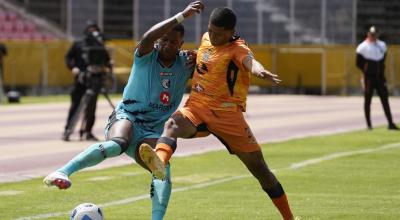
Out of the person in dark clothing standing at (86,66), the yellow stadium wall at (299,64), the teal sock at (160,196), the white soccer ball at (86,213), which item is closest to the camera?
the white soccer ball at (86,213)

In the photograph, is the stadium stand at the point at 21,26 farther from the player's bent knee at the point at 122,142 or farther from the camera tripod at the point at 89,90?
the player's bent knee at the point at 122,142

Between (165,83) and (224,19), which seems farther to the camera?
(165,83)

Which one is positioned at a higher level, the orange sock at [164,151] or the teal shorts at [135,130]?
the teal shorts at [135,130]

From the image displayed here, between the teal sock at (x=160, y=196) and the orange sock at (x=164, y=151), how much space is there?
143 mm

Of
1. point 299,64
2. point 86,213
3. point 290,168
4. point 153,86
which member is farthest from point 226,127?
point 299,64

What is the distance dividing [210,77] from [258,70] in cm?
76

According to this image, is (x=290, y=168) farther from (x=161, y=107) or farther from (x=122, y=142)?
(x=122, y=142)

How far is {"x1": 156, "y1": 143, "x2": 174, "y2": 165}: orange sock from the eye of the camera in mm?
9430

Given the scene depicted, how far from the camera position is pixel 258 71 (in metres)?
9.30

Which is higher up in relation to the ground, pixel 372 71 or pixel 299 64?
pixel 372 71

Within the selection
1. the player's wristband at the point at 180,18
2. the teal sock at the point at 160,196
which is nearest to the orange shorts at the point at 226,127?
the teal sock at the point at 160,196

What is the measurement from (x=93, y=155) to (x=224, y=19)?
161 cm

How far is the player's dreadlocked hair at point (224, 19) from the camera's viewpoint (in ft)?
32.2

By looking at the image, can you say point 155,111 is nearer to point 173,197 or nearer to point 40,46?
point 173,197
